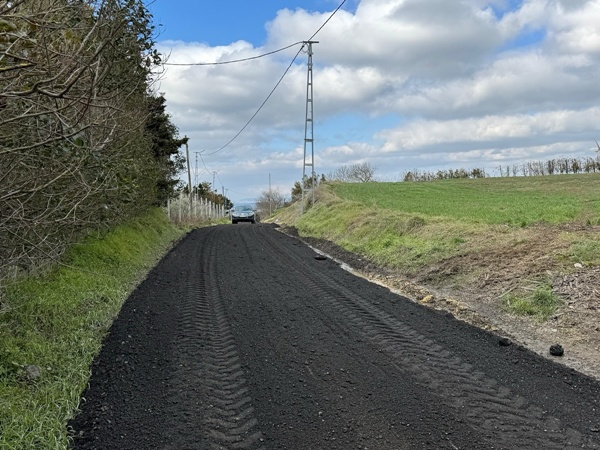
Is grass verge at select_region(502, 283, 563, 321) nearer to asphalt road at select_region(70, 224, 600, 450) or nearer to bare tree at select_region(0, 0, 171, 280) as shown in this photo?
asphalt road at select_region(70, 224, 600, 450)

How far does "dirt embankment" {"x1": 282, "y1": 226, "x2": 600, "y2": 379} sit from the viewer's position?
241 inches

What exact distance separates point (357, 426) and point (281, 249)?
12642 millimetres

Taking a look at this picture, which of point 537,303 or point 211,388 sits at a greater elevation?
point 537,303

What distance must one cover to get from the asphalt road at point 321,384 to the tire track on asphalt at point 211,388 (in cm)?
2

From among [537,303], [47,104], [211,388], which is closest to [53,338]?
[211,388]

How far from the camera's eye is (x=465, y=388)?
15.0 ft

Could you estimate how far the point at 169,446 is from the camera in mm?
3576

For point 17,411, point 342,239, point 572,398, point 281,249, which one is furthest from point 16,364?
point 342,239

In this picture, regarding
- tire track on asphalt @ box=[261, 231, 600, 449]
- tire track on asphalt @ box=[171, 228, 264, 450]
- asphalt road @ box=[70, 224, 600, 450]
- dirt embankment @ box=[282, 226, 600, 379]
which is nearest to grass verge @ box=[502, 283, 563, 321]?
dirt embankment @ box=[282, 226, 600, 379]

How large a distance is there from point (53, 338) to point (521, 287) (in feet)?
22.7

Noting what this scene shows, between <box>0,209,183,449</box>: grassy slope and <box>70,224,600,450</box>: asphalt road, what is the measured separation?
21 centimetres

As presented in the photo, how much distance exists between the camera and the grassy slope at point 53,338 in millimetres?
3906

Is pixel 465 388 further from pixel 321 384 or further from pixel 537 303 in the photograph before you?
pixel 537 303

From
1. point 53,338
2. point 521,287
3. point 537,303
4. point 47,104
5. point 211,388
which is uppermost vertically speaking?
point 47,104
